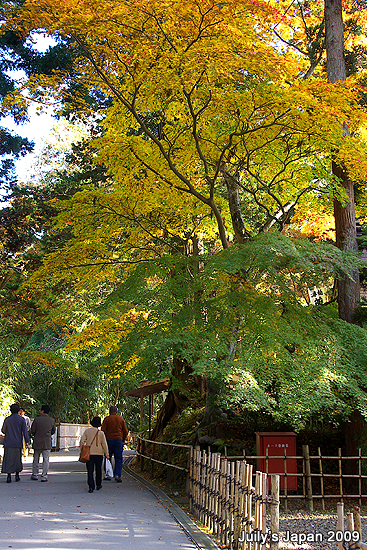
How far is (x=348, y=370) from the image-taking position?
980 centimetres

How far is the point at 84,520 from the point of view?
273 inches

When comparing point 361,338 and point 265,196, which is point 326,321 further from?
point 265,196

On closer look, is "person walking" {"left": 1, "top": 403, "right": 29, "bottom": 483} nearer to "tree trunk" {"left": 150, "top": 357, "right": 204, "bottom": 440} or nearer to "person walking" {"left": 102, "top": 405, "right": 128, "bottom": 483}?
"person walking" {"left": 102, "top": 405, "right": 128, "bottom": 483}

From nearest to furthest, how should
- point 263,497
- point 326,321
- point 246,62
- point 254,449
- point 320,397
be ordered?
point 263,497
point 246,62
point 320,397
point 326,321
point 254,449

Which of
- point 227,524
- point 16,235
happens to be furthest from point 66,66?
point 227,524

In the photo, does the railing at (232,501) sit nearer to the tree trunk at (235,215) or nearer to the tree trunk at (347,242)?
the tree trunk at (235,215)

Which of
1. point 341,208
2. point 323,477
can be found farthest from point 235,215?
point 323,477

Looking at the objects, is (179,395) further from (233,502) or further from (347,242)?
(233,502)

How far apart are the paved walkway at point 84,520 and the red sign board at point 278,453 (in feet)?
7.91

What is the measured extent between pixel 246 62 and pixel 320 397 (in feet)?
20.9

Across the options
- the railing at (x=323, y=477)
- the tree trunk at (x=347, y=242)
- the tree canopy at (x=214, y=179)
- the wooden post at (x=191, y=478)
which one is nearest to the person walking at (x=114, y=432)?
the tree canopy at (x=214, y=179)

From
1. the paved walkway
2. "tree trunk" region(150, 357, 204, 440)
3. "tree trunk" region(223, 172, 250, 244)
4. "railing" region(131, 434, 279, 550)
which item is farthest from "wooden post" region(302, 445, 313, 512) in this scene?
"tree trunk" region(150, 357, 204, 440)

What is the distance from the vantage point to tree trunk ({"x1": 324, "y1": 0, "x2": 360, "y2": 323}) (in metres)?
12.4

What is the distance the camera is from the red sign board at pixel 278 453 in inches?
409
